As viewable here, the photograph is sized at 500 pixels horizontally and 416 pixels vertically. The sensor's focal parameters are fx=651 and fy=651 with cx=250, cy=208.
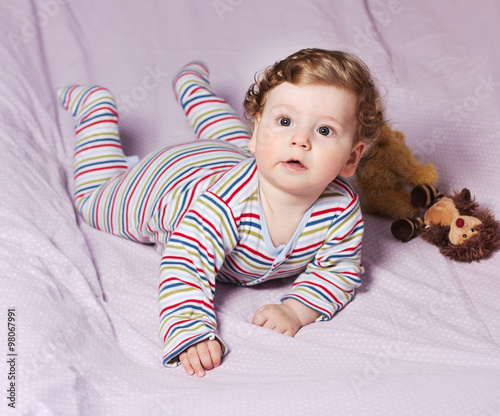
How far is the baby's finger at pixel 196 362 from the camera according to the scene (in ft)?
3.34

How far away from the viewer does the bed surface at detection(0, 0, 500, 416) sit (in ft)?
3.04

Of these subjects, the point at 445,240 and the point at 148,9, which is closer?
the point at 445,240

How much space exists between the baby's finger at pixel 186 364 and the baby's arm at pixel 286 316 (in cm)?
16

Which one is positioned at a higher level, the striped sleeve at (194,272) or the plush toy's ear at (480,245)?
the striped sleeve at (194,272)

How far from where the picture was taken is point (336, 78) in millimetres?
1073

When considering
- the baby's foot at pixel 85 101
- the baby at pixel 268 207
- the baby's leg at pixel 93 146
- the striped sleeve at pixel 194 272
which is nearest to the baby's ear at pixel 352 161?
the baby at pixel 268 207

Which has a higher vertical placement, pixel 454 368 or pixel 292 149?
pixel 292 149

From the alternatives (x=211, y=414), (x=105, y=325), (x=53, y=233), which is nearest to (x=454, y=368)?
(x=211, y=414)

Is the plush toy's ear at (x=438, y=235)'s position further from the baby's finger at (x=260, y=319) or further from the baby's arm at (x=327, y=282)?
the baby's finger at (x=260, y=319)

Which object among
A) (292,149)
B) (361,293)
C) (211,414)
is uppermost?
(292,149)

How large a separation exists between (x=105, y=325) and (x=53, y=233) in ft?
0.96

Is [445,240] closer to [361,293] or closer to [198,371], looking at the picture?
[361,293]

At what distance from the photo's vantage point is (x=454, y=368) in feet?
3.30

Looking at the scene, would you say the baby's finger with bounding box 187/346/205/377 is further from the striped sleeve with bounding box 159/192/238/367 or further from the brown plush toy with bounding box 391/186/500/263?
the brown plush toy with bounding box 391/186/500/263
